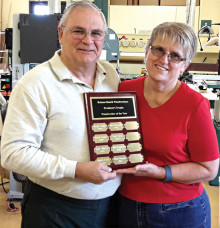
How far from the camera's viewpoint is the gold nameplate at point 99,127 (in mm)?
1170

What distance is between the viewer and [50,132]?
3.73 feet

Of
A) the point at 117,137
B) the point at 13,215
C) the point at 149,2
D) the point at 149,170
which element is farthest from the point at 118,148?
the point at 149,2

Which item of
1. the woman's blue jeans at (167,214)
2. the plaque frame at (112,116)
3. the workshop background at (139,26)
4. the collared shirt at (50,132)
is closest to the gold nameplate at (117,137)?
the plaque frame at (112,116)

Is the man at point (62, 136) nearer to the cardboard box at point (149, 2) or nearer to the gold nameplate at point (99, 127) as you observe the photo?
the gold nameplate at point (99, 127)

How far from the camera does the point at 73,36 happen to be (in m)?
1.18

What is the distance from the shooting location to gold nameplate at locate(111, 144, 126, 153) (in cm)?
120

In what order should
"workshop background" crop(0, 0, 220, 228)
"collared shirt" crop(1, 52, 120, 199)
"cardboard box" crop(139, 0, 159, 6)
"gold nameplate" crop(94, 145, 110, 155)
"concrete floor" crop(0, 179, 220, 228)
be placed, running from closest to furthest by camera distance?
"collared shirt" crop(1, 52, 120, 199)
"gold nameplate" crop(94, 145, 110, 155)
"concrete floor" crop(0, 179, 220, 228)
"workshop background" crop(0, 0, 220, 228)
"cardboard box" crop(139, 0, 159, 6)

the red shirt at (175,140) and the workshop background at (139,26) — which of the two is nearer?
the red shirt at (175,140)

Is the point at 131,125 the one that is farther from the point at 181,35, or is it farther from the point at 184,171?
the point at 181,35

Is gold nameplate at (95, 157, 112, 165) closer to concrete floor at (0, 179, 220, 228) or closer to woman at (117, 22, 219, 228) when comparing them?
woman at (117, 22, 219, 228)

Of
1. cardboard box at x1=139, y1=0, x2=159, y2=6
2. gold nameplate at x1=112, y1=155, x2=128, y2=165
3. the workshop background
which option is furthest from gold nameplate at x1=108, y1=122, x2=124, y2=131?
cardboard box at x1=139, y1=0, x2=159, y2=6

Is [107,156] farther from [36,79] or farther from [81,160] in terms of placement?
[36,79]

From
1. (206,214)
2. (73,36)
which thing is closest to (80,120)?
(73,36)

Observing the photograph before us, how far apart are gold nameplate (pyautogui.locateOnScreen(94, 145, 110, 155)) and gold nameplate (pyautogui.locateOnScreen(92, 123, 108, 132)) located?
0.07 meters
